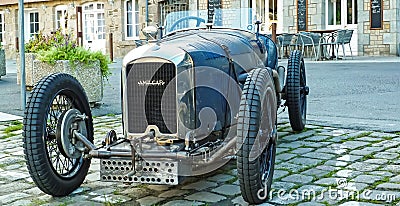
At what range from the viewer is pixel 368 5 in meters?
20.0

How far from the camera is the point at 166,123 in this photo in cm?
391

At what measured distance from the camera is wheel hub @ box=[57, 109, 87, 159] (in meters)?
3.89

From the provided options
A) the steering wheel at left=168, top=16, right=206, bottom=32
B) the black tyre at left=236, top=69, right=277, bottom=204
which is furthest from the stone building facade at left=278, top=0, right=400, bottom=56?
the black tyre at left=236, top=69, right=277, bottom=204

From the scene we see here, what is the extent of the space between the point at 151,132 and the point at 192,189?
49 cm

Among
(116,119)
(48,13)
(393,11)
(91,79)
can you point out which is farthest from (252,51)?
(48,13)

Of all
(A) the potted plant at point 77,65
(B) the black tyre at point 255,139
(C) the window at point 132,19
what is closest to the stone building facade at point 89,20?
(C) the window at point 132,19

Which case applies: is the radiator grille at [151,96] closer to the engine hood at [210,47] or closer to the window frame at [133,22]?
the engine hood at [210,47]

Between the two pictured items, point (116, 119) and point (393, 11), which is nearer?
point (116, 119)

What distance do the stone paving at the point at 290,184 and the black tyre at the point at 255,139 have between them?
0.16 meters

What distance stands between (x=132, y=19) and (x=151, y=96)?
77.1 feet

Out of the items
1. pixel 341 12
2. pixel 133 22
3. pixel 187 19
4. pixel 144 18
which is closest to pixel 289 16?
pixel 341 12

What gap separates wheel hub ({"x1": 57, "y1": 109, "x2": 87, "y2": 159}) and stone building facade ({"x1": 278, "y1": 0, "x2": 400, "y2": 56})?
673 inches

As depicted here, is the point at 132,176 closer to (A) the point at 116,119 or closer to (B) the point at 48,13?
(A) the point at 116,119

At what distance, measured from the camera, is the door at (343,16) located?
68.6ft
